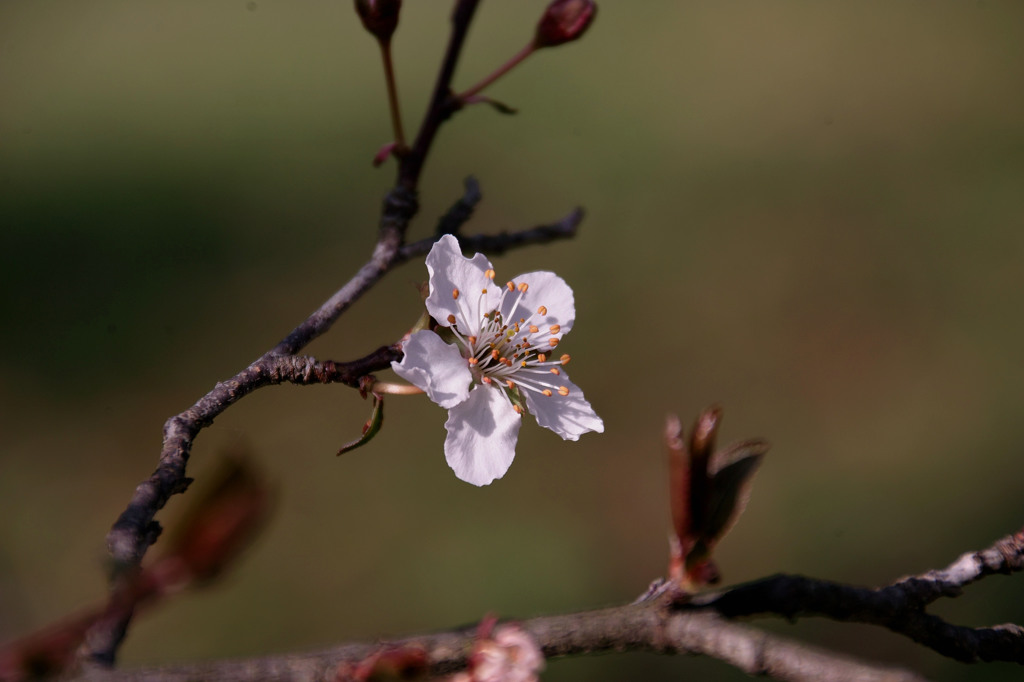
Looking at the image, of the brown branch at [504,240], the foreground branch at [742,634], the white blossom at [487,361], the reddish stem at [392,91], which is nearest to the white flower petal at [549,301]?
the white blossom at [487,361]

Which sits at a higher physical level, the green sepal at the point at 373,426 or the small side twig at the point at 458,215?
the small side twig at the point at 458,215

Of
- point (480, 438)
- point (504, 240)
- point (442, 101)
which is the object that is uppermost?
point (442, 101)

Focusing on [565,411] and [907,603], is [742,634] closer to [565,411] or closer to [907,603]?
[907,603]

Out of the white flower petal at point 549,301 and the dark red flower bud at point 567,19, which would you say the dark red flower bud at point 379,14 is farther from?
the white flower petal at point 549,301

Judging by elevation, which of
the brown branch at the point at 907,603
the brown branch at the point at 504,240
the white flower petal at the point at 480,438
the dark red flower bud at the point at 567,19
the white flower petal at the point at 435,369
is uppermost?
the dark red flower bud at the point at 567,19

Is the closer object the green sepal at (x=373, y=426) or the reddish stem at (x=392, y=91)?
the green sepal at (x=373, y=426)

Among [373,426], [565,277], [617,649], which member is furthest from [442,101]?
[565,277]

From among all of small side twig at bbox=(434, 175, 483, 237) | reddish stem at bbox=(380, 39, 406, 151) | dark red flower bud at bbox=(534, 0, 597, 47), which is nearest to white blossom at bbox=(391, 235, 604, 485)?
small side twig at bbox=(434, 175, 483, 237)
